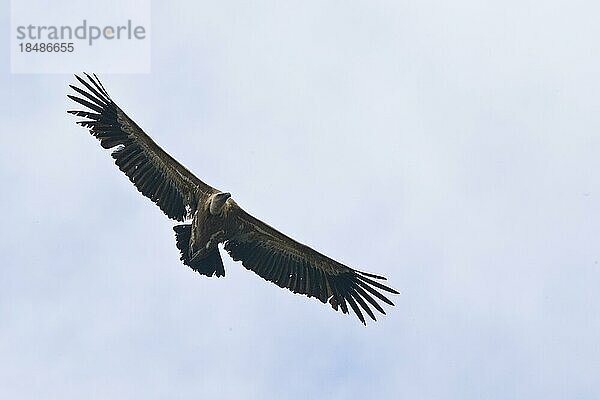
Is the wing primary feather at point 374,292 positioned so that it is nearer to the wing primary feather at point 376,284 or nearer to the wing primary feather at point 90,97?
the wing primary feather at point 376,284

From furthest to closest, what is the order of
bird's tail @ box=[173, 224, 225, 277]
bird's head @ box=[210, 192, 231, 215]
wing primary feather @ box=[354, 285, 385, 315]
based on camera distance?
wing primary feather @ box=[354, 285, 385, 315] → bird's tail @ box=[173, 224, 225, 277] → bird's head @ box=[210, 192, 231, 215]

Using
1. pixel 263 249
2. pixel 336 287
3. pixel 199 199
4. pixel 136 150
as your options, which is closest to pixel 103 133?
pixel 136 150

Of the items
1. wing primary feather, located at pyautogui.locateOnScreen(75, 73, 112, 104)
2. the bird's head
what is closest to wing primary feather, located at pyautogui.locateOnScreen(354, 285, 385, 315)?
the bird's head

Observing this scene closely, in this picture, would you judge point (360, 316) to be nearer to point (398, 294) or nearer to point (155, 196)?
point (398, 294)

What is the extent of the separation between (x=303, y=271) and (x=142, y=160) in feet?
13.9

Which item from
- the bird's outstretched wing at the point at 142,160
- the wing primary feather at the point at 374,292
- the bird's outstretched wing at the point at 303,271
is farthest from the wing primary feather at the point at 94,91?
the wing primary feather at the point at 374,292

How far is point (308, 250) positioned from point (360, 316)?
1887 millimetres

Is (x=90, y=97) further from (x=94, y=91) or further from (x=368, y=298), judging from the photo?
(x=368, y=298)

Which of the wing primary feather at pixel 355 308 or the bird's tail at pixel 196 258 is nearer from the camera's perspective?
the bird's tail at pixel 196 258

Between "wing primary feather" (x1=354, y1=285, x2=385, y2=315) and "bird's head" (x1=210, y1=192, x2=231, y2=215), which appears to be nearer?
"bird's head" (x1=210, y1=192, x2=231, y2=215)

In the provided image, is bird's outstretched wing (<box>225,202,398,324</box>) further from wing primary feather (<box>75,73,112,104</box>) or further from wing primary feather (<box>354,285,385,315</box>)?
wing primary feather (<box>75,73,112,104</box>)

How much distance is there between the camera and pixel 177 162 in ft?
87.3

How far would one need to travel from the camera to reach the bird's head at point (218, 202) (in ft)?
85.1

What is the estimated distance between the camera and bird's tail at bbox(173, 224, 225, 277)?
26547 mm
